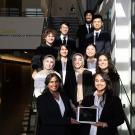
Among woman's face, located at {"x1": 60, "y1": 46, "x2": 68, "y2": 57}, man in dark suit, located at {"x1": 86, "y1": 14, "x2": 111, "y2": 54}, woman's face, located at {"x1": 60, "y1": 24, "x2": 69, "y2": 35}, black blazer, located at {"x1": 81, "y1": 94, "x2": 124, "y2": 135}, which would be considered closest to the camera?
black blazer, located at {"x1": 81, "y1": 94, "x2": 124, "y2": 135}

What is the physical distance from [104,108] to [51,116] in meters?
0.65

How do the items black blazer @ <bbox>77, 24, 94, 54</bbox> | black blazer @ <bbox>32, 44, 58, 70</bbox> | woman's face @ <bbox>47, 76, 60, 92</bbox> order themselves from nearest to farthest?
woman's face @ <bbox>47, 76, 60, 92</bbox>
black blazer @ <bbox>32, 44, 58, 70</bbox>
black blazer @ <bbox>77, 24, 94, 54</bbox>

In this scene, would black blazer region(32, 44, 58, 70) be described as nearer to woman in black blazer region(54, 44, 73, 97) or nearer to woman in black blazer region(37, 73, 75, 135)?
woman in black blazer region(54, 44, 73, 97)

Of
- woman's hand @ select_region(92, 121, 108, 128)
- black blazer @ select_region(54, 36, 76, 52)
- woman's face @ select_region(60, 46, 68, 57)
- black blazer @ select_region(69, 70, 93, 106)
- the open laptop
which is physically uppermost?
black blazer @ select_region(54, 36, 76, 52)

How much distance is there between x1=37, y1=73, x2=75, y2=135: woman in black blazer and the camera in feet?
18.7

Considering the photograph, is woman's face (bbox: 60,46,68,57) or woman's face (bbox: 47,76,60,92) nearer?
woman's face (bbox: 47,76,60,92)

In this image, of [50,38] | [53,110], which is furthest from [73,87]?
[50,38]

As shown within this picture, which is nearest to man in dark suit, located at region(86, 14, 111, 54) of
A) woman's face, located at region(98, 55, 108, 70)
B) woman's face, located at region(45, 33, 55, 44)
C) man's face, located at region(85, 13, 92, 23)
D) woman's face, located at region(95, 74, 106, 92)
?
man's face, located at region(85, 13, 92, 23)

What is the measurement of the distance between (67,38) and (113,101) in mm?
3141

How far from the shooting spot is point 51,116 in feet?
18.7

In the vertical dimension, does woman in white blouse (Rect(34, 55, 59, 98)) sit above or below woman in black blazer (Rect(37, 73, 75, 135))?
above

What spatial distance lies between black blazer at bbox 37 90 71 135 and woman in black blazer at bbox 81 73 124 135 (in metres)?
0.28

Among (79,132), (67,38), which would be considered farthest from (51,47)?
(79,132)

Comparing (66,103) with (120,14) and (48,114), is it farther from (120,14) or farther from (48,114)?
(120,14)
